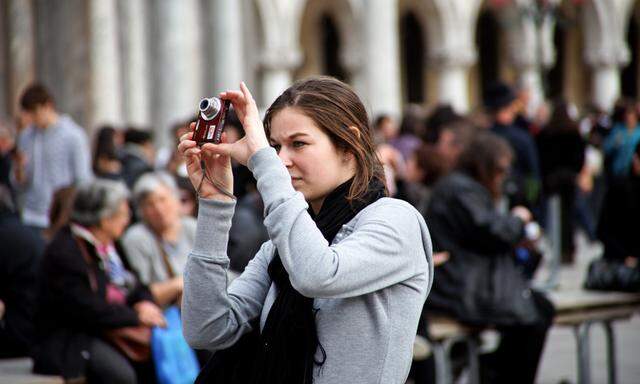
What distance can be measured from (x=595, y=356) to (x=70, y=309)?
4.35 m

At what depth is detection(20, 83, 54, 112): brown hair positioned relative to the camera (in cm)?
789

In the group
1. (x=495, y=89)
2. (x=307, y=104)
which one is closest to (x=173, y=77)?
(x=495, y=89)

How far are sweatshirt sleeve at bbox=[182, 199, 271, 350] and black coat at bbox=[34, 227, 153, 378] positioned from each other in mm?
2467

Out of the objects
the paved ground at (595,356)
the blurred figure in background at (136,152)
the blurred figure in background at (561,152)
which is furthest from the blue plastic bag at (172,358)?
the blurred figure in background at (561,152)

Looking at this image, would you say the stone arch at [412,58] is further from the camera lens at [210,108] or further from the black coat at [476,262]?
the camera lens at [210,108]

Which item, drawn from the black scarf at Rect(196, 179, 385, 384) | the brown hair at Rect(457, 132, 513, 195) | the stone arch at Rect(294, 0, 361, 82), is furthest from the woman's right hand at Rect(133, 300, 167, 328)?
the stone arch at Rect(294, 0, 361, 82)

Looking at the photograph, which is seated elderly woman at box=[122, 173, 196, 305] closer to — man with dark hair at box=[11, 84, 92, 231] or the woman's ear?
man with dark hair at box=[11, 84, 92, 231]

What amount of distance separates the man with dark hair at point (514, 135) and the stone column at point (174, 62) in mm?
3120

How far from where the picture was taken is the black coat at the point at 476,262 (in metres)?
5.77

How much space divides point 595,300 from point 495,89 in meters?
3.89

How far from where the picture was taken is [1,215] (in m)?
5.32

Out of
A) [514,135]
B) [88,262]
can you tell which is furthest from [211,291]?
[514,135]

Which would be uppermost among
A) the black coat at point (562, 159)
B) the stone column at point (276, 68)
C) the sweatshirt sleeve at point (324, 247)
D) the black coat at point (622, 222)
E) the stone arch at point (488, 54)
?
the sweatshirt sleeve at point (324, 247)

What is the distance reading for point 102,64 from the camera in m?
13.1
